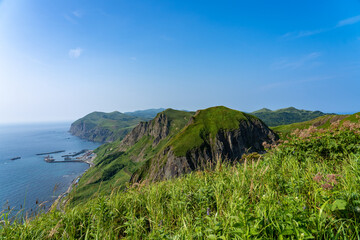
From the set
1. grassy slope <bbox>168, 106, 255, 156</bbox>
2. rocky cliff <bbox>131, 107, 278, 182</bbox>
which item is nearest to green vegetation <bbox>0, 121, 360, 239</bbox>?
rocky cliff <bbox>131, 107, 278, 182</bbox>

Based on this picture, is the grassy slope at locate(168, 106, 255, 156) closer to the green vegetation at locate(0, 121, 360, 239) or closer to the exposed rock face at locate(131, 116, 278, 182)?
the exposed rock face at locate(131, 116, 278, 182)

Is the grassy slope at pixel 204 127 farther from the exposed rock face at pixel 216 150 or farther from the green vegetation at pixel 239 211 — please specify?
the green vegetation at pixel 239 211

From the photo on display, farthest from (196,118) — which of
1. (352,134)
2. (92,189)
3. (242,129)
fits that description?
(92,189)

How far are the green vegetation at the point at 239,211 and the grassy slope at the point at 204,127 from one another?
100601mm

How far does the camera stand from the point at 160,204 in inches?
225

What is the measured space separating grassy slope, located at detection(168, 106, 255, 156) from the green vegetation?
101 m

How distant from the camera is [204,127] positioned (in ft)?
417

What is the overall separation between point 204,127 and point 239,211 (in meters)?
124

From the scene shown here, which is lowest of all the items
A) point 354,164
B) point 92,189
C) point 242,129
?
point 92,189

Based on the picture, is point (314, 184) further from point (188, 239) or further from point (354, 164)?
point (188, 239)

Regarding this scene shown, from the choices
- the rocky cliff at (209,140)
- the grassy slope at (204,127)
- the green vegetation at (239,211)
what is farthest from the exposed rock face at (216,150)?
the green vegetation at (239,211)

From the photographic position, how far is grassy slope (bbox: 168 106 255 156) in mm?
112062

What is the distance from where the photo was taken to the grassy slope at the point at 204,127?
368 ft

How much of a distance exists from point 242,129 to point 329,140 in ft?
425
